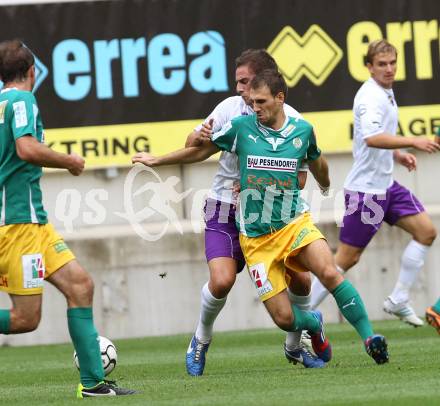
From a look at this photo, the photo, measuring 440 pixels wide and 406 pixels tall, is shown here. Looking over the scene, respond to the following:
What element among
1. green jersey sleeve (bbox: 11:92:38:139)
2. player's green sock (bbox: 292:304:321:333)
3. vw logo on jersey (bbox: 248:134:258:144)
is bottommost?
player's green sock (bbox: 292:304:321:333)

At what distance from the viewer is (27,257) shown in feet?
24.0

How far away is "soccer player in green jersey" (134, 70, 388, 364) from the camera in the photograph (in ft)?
27.5

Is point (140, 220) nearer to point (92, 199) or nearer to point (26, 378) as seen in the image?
point (92, 199)

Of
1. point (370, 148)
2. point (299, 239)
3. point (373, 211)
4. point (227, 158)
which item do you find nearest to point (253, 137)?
point (227, 158)

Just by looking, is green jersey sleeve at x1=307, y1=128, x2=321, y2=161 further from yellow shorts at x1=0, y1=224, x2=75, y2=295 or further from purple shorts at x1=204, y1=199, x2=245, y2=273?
yellow shorts at x1=0, y1=224, x2=75, y2=295

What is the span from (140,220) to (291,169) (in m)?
5.75

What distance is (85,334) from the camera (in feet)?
24.3

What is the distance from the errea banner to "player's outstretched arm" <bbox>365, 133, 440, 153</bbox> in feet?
11.5

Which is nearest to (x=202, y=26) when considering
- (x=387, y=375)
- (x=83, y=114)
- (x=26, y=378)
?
(x=83, y=114)

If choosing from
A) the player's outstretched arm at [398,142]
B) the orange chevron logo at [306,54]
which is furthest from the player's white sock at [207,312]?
the orange chevron logo at [306,54]

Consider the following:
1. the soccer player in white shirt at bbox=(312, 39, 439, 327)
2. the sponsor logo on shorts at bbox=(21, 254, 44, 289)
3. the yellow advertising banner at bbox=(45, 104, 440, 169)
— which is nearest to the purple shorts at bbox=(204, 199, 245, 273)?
the sponsor logo on shorts at bbox=(21, 254, 44, 289)

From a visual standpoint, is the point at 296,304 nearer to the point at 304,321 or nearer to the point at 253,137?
the point at 304,321

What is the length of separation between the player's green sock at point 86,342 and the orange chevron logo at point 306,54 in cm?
707

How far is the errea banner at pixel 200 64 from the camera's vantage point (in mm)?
13977
